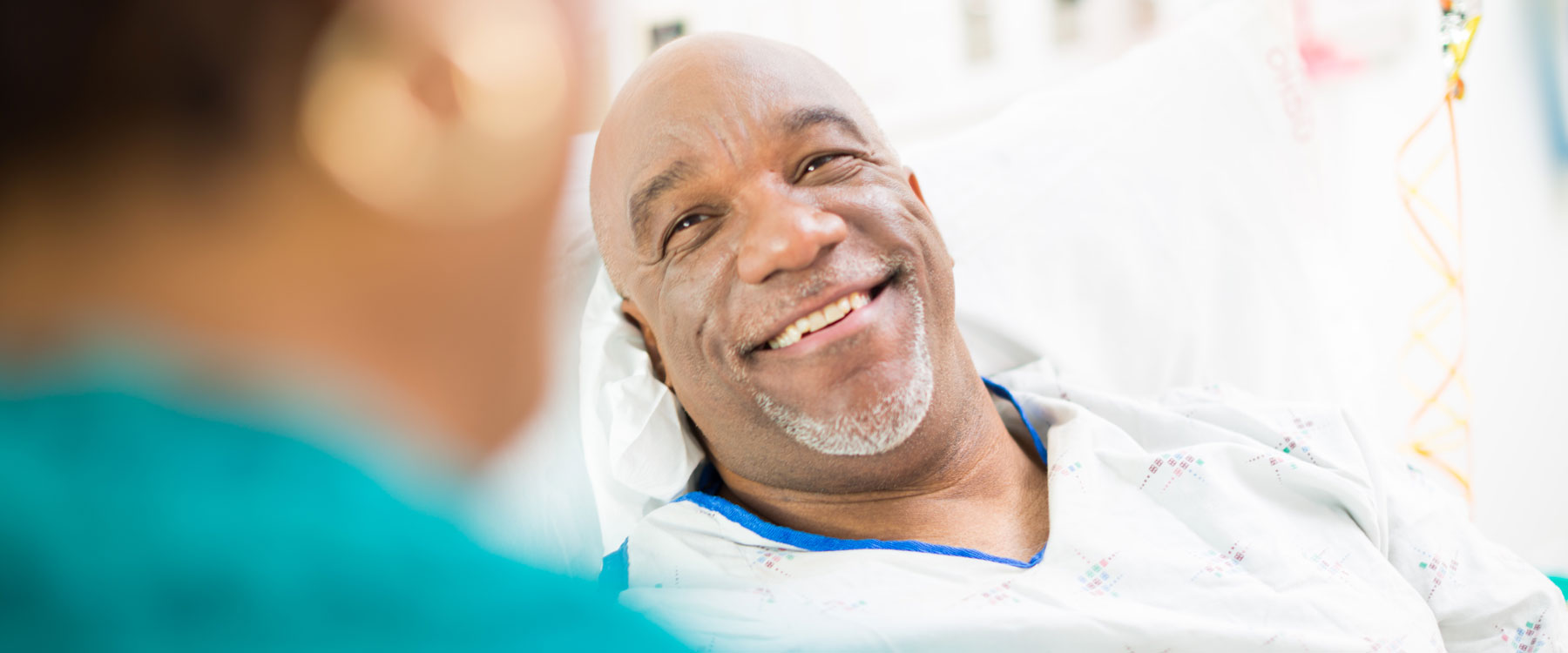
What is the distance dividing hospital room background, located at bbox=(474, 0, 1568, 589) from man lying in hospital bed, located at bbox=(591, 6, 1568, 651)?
0.46 metres

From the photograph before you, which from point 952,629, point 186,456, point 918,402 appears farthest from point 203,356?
point 918,402

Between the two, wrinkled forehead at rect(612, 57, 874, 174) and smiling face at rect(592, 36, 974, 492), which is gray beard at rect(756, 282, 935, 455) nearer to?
smiling face at rect(592, 36, 974, 492)

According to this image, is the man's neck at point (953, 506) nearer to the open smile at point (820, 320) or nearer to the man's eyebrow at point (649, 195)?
the open smile at point (820, 320)

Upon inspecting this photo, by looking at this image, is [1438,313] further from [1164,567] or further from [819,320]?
[819,320]

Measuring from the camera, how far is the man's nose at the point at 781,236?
116cm

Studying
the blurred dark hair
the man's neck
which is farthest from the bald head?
the blurred dark hair

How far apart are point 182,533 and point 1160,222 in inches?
73.8

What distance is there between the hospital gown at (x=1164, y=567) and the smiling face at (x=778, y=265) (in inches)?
5.9

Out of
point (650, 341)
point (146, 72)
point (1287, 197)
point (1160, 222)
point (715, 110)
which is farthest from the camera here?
point (1287, 197)

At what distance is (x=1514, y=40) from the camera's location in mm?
2035

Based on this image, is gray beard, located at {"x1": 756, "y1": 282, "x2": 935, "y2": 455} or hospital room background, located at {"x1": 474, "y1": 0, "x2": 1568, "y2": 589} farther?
hospital room background, located at {"x1": 474, "y1": 0, "x2": 1568, "y2": 589}

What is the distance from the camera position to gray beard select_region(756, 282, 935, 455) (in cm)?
118

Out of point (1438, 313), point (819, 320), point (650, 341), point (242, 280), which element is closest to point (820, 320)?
point (819, 320)

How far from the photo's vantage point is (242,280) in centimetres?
27
